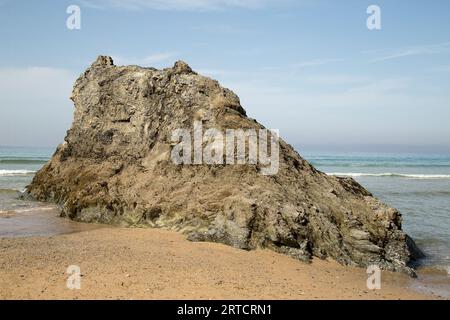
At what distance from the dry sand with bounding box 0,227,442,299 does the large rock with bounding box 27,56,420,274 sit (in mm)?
556

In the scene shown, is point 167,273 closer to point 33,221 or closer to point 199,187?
point 199,187

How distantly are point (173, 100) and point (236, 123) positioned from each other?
86.8 inches

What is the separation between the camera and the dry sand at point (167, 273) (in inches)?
239

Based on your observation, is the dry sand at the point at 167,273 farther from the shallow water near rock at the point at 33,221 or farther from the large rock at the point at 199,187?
the shallow water near rock at the point at 33,221

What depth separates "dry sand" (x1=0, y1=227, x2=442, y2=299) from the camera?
19.9 ft

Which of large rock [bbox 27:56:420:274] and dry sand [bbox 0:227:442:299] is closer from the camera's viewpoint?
dry sand [bbox 0:227:442:299]

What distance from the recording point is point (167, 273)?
22.5ft

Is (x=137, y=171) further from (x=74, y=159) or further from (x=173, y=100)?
(x=74, y=159)

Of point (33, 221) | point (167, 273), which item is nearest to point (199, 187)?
point (167, 273)

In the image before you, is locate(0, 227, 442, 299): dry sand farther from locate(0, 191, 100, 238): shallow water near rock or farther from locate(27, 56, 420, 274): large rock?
locate(0, 191, 100, 238): shallow water near rock

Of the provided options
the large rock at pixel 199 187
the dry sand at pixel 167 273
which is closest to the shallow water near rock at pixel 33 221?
the large rock at pixel 199 187

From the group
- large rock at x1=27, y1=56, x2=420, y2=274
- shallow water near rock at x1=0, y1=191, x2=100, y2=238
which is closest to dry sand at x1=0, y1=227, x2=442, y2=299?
large rock at x1=27, y1=56, x2=420, y2=274

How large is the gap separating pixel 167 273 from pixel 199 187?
360cm
